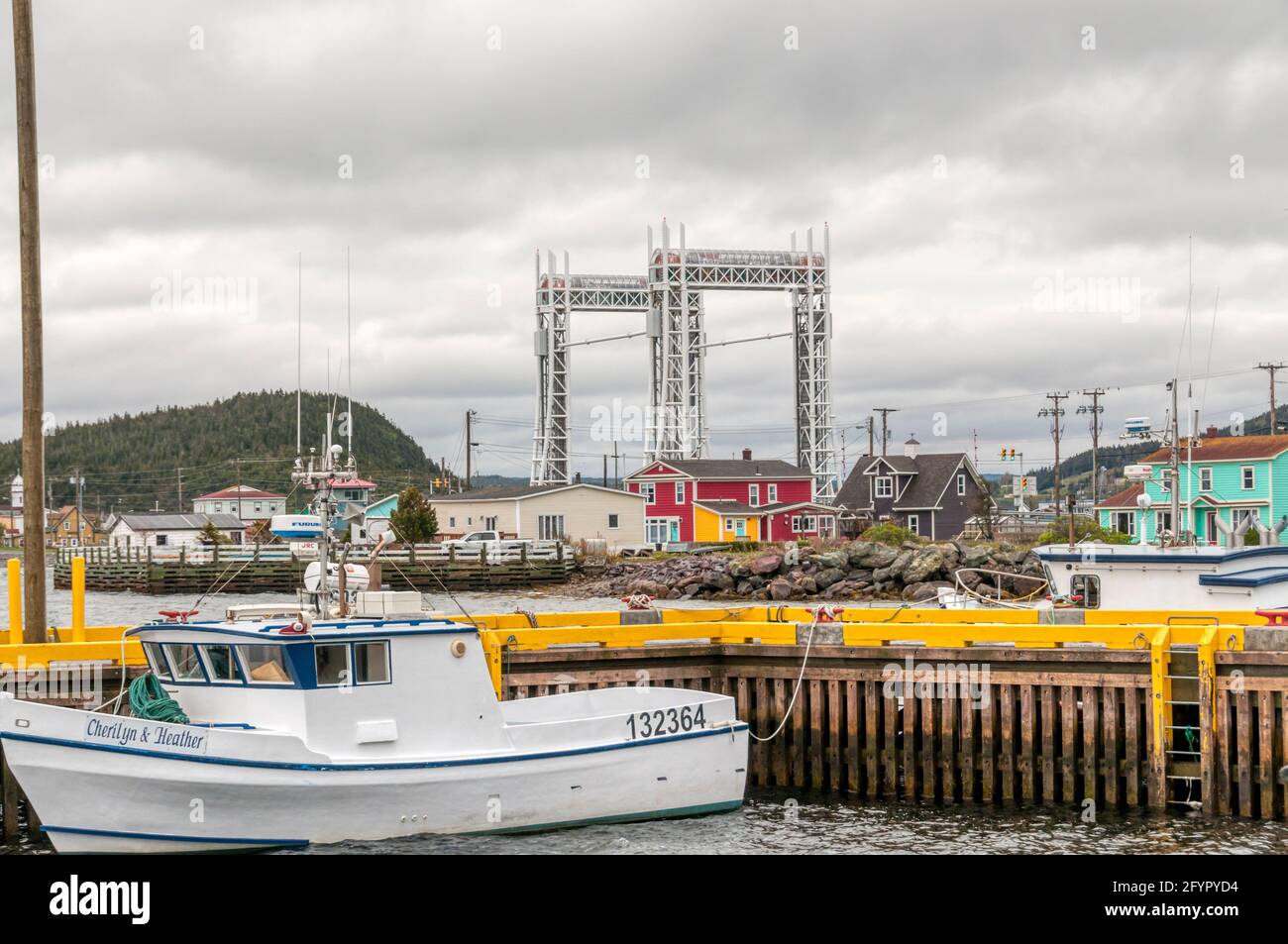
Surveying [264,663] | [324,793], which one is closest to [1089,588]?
[324,793]

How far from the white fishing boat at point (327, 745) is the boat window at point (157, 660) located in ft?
0.08

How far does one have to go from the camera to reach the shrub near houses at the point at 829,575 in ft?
175

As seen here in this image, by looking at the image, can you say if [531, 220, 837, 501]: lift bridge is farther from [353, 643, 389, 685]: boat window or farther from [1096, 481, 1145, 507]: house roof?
[353, 643, 389, 685]: boat window

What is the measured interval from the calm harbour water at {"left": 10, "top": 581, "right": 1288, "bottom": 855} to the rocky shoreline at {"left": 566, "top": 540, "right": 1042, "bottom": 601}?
34311 millimetres

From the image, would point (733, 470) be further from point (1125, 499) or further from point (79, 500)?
point (79, 500)

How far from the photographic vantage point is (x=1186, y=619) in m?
19.5

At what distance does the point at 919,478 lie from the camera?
83.6 meters

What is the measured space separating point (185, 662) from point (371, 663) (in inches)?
81.4

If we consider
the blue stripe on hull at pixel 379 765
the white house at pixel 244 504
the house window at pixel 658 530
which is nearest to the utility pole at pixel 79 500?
the white house at pixel 244 504

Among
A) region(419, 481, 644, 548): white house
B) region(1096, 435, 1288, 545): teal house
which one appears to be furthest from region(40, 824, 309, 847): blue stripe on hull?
region(419, 481, 644, 548): white house

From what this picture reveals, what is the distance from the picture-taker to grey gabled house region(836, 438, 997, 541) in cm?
8175
